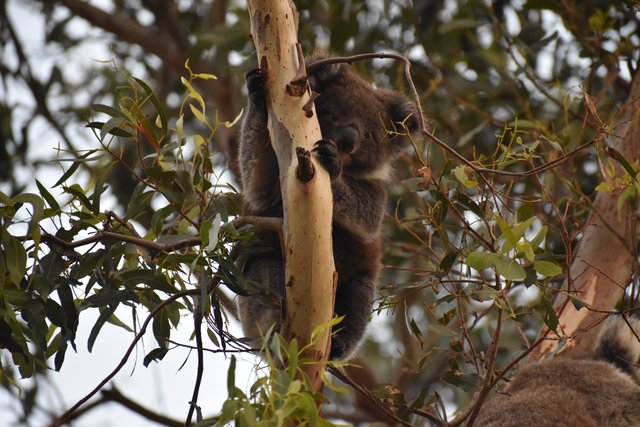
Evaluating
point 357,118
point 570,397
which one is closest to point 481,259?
point 570,397

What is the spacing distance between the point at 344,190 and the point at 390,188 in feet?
6.54

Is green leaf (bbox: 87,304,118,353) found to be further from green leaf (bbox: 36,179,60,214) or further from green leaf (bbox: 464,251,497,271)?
green leaf (bbox: 464,251,497,271)

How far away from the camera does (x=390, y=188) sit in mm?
5141

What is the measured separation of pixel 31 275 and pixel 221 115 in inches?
139

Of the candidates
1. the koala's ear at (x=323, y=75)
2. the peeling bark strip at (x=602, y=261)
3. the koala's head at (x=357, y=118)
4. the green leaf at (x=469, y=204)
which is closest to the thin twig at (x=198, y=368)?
the green leaf at (x=469, y=204)

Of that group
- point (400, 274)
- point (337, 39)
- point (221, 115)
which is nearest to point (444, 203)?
point (337, 39)

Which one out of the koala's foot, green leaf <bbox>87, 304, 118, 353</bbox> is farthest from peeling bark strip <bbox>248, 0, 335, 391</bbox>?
the koala's foot

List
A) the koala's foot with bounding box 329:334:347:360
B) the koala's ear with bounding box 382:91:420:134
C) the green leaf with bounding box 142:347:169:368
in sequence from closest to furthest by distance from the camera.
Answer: the green leaf with bounding box 142:347:169:368 < the koala's foot with bounding box 329:334:347:360 < the koala's ear with bounding box 382:91:420:134

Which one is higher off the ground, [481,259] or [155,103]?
[155,103]

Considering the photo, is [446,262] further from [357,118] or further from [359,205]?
[357,118]

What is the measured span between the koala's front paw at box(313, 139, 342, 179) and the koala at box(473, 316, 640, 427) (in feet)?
3.26

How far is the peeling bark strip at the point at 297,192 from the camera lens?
216cm

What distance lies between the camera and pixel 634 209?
3.16 meters

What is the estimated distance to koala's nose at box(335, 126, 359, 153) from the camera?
10.4 feet
